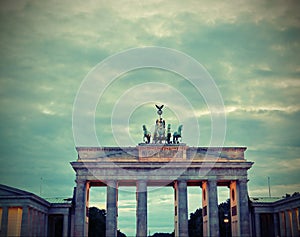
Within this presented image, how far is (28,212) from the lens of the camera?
69000mm

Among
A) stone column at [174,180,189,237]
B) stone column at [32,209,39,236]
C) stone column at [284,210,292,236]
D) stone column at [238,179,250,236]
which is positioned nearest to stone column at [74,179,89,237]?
stone column at [32,209,39,236]

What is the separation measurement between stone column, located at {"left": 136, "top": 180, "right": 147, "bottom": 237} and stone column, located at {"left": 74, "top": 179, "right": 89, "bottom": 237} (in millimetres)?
10017

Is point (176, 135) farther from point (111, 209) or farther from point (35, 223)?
point (35, 223)

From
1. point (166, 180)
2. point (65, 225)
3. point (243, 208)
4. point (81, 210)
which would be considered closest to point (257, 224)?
point (243, 208)

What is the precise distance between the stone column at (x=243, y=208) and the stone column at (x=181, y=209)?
10281 mm

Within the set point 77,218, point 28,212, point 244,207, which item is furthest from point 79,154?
point 244,207

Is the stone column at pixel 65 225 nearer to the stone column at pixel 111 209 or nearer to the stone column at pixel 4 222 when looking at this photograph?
the stone column at pixel 111 209

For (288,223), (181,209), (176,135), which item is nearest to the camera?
(288,223)

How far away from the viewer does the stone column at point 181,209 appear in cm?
7988

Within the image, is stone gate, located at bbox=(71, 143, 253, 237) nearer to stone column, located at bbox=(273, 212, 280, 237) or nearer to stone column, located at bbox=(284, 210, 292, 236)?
stone column, located at bbox=(273, 212, 280, 237)

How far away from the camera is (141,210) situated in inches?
3191

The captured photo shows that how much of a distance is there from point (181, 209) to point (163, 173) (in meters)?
7.58

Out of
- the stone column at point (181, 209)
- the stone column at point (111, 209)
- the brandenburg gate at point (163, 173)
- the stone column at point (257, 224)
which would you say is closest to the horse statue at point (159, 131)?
the brandenburg gate at point (163, 173)

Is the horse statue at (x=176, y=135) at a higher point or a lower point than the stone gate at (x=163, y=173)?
higher
